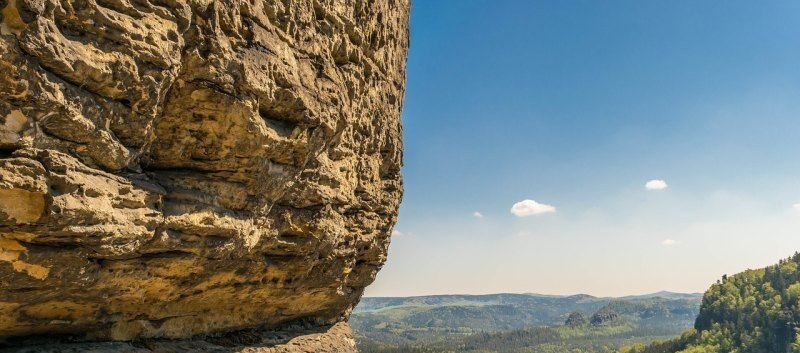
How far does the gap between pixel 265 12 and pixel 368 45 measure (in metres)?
4.82

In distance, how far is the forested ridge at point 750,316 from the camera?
118 metres

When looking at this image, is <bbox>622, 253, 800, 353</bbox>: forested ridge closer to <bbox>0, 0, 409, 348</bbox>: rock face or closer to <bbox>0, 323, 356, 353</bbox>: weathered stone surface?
<bbox>0, 323, 356, 353</bbox>: weathered stone surface

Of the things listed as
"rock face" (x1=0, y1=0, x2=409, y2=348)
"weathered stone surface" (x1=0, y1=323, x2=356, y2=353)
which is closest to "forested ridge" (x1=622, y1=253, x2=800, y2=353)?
"weathered stone surface" (x1=0, y1=323, x2=356, y2=353)

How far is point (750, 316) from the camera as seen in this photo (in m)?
127

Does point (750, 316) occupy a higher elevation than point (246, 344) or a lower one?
lower

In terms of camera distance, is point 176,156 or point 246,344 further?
point 246,344

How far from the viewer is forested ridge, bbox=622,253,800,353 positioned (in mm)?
118188

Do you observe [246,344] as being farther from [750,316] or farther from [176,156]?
[750,316]

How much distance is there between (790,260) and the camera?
498 feet

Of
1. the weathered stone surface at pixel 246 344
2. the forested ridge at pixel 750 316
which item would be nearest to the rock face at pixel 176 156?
the weathered stone surface at pixel 246 344

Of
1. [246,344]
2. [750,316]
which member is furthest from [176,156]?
[750,316]

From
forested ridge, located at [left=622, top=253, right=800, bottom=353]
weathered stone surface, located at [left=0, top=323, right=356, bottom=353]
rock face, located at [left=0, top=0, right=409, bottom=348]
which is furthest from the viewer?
forested ridge, located at [left=622, top=253, right=800, bottom=353]

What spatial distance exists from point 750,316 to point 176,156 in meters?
157

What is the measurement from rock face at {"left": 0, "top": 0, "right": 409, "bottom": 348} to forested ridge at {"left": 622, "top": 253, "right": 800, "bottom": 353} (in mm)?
130011
